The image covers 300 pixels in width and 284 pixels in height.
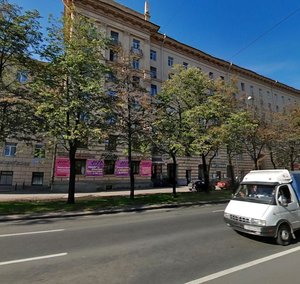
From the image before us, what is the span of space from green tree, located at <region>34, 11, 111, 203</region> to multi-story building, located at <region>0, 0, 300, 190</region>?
22.6ft

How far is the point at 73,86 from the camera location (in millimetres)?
15766

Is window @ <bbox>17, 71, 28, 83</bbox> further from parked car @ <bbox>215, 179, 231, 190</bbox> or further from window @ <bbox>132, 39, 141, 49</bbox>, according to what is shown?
parked car @ <bbox>215, 179, 231, 190</bbox>

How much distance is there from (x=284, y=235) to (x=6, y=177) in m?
30.5

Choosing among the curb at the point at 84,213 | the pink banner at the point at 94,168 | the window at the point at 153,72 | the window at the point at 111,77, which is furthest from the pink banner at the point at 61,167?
the window at the point at 153,72

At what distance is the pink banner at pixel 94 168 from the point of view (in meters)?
30.5

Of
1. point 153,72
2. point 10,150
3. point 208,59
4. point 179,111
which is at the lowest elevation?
point 10,150

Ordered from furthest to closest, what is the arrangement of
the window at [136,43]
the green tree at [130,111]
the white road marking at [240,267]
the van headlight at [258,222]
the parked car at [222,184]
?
the window at [136,43]
the parked car at [222,184]
the green tree at [130,111]
the van headlight at [258,222]
the white road marking at [240,267]

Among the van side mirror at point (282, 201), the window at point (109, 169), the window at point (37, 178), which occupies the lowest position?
the van side mirror at point (282, 201)

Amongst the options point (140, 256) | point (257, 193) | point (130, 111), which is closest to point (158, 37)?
point (130, 111)

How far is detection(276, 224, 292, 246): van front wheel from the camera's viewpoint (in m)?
7.39

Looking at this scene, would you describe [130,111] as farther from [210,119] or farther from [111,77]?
[210,119]

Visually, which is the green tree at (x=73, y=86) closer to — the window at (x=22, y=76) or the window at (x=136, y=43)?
the window at (x=22, y=76)

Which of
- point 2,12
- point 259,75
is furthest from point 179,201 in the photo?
point 259,75

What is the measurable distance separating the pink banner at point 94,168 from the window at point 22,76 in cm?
1519
